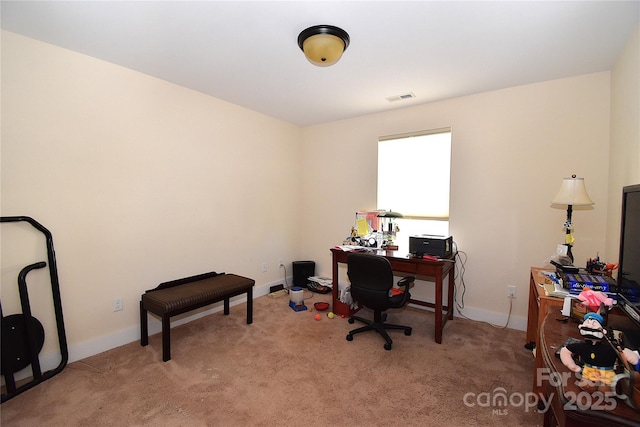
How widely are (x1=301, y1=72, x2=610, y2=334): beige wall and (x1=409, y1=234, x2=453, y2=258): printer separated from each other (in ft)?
1.66

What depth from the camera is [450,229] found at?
3.25m

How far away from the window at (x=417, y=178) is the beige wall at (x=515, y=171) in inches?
2.5

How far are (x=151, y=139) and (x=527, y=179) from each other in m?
3.75

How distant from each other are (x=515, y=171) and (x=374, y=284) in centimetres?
187

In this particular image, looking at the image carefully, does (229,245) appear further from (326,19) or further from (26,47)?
(326,19)

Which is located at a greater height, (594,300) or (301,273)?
(594,300)

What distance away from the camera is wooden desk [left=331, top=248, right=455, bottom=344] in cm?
262

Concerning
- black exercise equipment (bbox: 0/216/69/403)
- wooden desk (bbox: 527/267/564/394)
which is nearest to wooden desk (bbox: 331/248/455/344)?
wooden desk (bbox: 527/267/564/394)

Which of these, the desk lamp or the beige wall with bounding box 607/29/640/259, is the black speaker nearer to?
the desk lamp

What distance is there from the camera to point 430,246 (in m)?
2.82

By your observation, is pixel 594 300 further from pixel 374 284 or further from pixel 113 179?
pixel 113 179

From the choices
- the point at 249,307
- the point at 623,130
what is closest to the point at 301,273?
the point at 249,307

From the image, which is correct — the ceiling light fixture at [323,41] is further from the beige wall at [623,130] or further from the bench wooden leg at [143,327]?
the bench wooden leg at [143,327]

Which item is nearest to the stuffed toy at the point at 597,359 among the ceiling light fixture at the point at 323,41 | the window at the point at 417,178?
the ceiling light fixture at the point at 323,41
